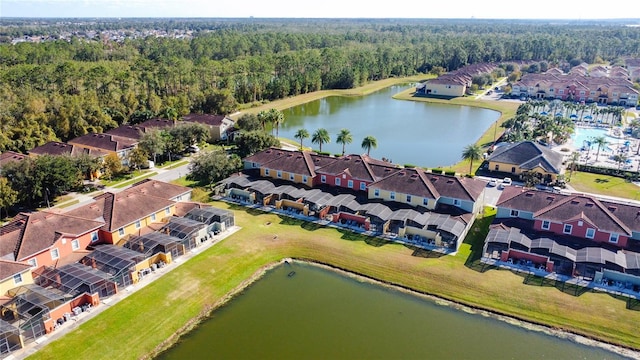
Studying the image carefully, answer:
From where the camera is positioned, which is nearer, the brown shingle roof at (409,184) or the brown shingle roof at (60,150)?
the brown shingle roof at (409,184)

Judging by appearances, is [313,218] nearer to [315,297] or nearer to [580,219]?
[315,297]

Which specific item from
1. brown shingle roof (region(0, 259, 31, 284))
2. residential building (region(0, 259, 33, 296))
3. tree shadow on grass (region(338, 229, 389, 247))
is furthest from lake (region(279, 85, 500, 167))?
brown shingle roof (region(0, 259, 31, 284))

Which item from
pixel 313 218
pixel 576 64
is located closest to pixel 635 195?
pixel 313 218

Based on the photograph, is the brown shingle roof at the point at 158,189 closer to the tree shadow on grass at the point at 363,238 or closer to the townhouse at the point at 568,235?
the tree shadow on grass at the point at 363,238

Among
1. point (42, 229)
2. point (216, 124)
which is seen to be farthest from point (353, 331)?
point (216, 124)

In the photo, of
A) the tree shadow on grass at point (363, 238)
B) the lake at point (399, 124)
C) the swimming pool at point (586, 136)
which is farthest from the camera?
the swimming pool at point (586, 136)

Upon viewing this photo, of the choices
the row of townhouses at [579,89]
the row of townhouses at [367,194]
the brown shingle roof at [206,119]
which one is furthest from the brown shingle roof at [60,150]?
the row of townhouses at [579,89]

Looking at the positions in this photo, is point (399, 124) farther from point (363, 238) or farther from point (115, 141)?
point (115, 141)
